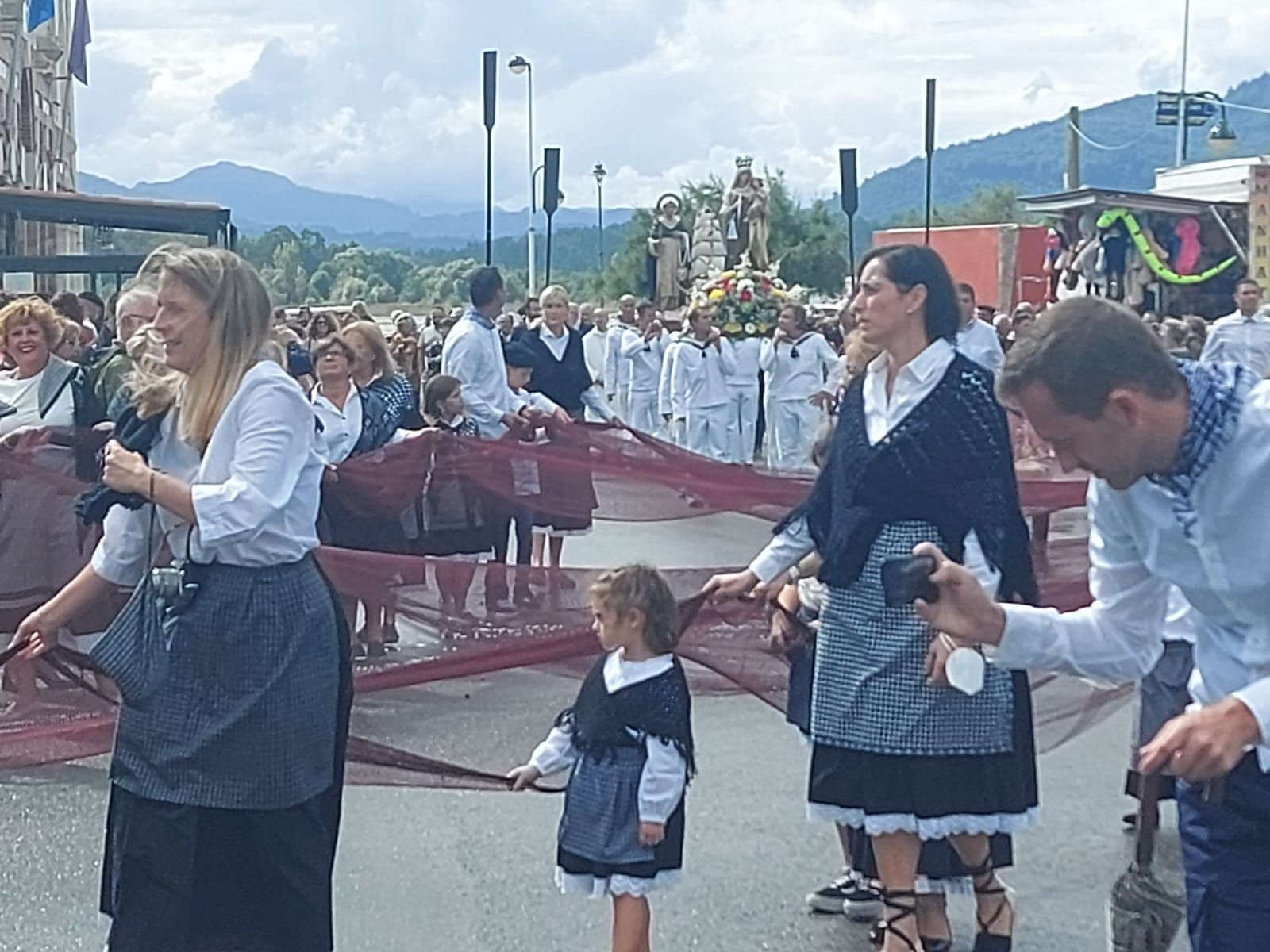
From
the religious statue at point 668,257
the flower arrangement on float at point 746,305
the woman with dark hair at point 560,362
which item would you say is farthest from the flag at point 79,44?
the woman with dark hair at point 560,362

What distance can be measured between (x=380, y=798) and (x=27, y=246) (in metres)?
25.7

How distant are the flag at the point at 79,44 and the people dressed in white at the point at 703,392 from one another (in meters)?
35.6

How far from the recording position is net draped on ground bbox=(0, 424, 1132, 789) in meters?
6.12

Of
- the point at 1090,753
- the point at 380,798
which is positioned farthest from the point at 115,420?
the point at 1090,753

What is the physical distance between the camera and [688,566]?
24.6ft

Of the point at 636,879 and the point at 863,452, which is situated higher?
the point at 863,452

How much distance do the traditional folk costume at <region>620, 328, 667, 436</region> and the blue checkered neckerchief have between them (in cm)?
2182

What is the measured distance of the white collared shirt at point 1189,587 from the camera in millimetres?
3098

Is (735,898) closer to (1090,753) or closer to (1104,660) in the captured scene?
(1090,753)

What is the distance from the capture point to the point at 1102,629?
352 cm

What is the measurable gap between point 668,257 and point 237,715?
102 feet

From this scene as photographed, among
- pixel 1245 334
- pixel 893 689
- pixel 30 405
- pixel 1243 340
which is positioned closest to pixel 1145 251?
pixel 1245 334

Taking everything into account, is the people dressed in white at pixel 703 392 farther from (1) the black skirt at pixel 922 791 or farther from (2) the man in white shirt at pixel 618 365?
(1) the black skirt at pixel 922 791

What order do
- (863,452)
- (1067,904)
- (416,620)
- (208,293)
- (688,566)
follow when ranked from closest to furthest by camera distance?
(208,293)
(863,452)
(1067,904)
(416,620)
(688,566)
